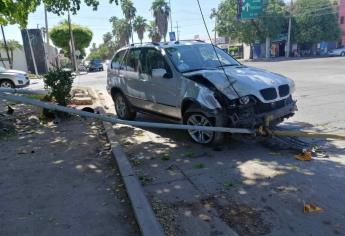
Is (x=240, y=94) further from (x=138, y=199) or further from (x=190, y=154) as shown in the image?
(x=138, y=199)

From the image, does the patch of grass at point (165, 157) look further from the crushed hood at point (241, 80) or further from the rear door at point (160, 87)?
the crushed hood at point (241, 80)

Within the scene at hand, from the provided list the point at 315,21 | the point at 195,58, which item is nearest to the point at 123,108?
the point at 195,58

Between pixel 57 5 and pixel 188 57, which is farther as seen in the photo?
pixel 57 5

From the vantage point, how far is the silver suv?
600cm

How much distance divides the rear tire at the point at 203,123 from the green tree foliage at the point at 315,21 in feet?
162

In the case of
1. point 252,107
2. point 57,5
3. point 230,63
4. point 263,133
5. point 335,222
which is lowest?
point 335,222

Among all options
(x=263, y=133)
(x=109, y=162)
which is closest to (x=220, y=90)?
(x=263, y=133)

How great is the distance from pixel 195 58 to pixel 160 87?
91cm

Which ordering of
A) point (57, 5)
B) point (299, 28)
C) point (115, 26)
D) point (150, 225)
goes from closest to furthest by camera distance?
point (150, 225)
point (57, 5)
point (299, 28)
point (115, 26)

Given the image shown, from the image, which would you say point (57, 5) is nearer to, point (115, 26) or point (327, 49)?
point (327, 49)

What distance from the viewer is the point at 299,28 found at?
52250 millimetres

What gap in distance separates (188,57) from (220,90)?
61.3 inches

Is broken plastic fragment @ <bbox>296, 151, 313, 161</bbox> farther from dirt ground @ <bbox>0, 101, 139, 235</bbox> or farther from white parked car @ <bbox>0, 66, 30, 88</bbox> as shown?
white parked car @ <bbox>0, 66, 30, 88</bbox>

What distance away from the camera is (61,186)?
5.14 m
